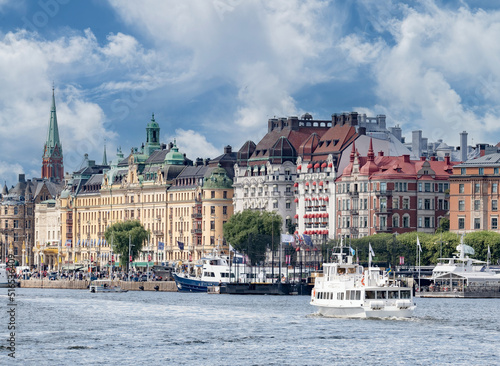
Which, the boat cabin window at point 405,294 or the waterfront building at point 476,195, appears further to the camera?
the waterfront building at point 476,195

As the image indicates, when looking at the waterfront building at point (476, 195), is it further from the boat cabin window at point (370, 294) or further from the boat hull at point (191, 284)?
the boat cabin window at point (370, 294)

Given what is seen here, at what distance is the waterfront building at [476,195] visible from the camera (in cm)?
19438

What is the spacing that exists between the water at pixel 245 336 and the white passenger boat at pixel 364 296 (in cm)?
95

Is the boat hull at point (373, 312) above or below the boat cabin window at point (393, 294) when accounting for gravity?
below

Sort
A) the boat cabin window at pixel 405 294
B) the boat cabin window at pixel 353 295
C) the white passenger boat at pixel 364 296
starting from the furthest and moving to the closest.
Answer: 1. the boat cabin window at pixel 353 295
2. the boat cabin window at pixel 405 294
3. the white passenger boat at pixel 364 296

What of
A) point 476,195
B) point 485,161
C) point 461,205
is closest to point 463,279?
point 476,195

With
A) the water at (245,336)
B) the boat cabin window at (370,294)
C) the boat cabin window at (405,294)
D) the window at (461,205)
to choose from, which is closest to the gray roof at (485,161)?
the window at (461,205)

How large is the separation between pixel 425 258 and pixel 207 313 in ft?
216

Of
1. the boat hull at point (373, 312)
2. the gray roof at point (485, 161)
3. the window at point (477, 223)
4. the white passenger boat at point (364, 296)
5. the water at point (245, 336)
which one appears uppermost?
the gray roof at point (485, 161)

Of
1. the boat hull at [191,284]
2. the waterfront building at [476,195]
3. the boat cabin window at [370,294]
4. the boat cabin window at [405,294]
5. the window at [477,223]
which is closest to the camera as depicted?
the boat cabin window at [370,294]

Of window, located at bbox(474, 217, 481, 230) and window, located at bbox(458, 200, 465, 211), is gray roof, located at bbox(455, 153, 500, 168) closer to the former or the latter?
window, located at bbox(458, 200, 465, 211)

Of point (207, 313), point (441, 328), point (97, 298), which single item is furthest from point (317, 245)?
point (441, 328)

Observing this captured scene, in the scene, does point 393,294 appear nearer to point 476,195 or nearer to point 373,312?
point 373,312

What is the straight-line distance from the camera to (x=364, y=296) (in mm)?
114625
